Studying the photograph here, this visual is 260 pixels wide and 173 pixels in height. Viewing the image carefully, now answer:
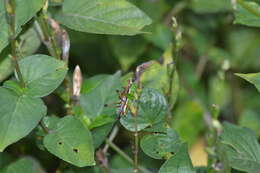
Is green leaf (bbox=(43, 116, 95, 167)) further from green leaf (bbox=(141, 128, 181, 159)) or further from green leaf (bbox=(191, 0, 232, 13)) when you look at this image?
green leaf (bbox=(191, 0, 232, 13))

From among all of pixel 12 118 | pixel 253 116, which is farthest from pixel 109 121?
pixel 253 116

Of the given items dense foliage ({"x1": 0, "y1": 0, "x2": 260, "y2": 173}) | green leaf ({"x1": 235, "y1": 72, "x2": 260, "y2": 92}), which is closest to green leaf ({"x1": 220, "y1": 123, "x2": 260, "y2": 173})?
dense foliage ({"x1": 0, "y1": 0, "x2": 260, "y2": 173})

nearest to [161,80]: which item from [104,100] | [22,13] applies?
[104,100]

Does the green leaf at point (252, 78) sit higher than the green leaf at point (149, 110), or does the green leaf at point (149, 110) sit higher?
the green leaf at point (252, 78)

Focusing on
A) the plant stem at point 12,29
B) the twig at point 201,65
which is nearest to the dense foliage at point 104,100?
the plant stem at point 12,29

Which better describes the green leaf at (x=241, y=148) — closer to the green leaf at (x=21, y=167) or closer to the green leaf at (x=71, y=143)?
the green leaf at (x=71, y=143)

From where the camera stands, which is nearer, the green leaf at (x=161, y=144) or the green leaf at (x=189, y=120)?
the green leaf at (x=161, y=144)
